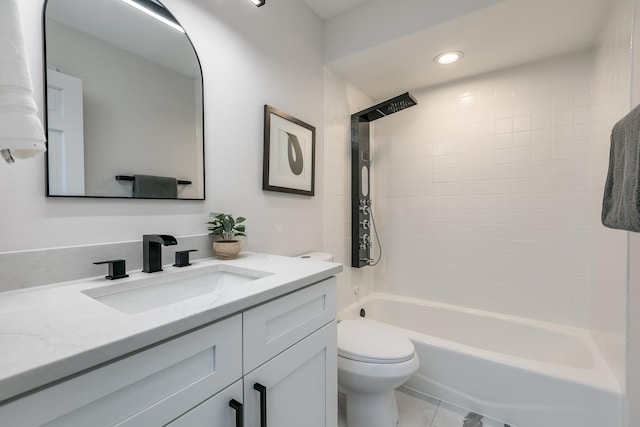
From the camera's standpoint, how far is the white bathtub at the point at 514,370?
1.29 metres

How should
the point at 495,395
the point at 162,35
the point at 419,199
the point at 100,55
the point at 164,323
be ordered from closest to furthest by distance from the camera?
the point at 164,323, the point at 100,55, the point at 162,35, the point at 495,395, the point at 419,199

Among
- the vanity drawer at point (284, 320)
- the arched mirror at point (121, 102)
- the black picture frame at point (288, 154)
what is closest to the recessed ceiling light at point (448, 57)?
the black picture frame at point (288, 154)

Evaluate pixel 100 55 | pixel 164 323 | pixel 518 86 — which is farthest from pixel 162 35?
pixel 518 86

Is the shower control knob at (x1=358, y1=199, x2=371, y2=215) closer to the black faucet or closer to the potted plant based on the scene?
the potted plant

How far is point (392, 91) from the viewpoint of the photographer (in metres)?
2.40

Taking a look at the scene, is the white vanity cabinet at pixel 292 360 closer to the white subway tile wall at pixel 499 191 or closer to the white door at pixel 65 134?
the white door at pixel 65 134

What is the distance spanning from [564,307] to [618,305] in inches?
24.8

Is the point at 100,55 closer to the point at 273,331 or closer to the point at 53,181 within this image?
the point at 53,181

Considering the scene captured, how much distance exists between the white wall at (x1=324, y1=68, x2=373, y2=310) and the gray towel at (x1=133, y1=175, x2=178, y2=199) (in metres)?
1.08

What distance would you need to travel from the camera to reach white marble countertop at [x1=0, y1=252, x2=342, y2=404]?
401 millimetres

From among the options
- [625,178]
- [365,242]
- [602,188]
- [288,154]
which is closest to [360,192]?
[365,242]

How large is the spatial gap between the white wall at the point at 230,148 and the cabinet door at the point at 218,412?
2.14ft

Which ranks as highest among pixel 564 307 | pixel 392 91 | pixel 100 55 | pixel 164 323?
pixel 392 91

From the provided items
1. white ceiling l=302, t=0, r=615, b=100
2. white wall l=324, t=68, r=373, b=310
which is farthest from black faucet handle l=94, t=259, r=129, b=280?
white ceiling l=302, t=0, r=615, b=100
